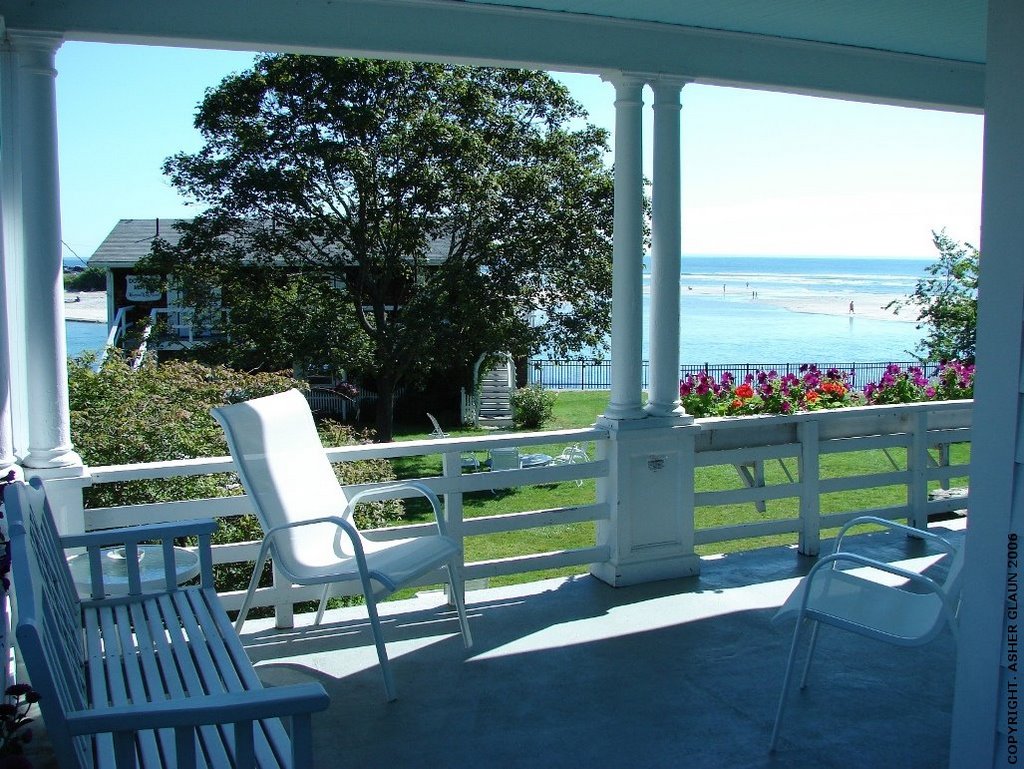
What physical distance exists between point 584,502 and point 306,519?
777 centimetres

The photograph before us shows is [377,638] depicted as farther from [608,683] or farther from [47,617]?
[47,617]

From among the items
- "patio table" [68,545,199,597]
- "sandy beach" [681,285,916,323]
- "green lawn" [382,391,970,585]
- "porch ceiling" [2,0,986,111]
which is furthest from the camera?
"sandy beach" [681,285,916,323]

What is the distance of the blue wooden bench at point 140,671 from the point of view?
1703 millimetres

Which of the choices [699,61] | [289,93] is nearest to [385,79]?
[289,93]

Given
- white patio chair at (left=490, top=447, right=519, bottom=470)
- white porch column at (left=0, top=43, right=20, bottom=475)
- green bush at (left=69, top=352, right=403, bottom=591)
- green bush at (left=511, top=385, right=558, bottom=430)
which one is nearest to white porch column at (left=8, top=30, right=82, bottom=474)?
white porch column at (left=0, top=43, right=20, bottom=475)

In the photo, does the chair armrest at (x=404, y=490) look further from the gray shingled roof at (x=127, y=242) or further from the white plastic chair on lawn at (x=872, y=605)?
the gray shingled roof at (x=127, y=242)

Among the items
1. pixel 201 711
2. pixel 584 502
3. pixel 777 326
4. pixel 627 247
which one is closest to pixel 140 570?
pixel 201 711

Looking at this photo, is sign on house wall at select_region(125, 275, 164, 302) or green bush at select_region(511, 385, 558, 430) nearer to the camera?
sign on house wall at select_region(125, 275, 164, 302)

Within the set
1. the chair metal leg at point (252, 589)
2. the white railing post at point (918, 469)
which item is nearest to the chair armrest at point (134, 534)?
the chair metal leg at point (252, 589)

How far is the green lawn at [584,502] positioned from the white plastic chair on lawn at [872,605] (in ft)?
11.9

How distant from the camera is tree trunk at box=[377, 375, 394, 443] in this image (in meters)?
14.2

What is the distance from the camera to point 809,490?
17.1 feet

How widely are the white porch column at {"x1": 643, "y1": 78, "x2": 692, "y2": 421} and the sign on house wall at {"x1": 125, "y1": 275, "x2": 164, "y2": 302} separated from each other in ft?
36.8

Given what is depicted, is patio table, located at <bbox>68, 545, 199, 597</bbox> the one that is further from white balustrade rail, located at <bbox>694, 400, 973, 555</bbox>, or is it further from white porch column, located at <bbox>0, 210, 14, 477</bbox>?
white balustrade rail, located at <bbox>694, 400, 973, 555</bbox>
